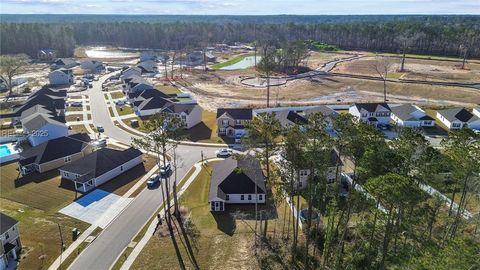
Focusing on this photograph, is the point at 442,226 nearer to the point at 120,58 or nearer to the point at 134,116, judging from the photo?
the point at 134,116

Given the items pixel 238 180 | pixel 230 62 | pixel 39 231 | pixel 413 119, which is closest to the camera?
pixel 39 231

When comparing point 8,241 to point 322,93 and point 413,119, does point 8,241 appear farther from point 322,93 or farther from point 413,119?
point 322,93

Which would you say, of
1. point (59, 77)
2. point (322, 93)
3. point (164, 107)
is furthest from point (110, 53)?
point (164, 107)

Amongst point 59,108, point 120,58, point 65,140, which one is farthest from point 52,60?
point 65,140

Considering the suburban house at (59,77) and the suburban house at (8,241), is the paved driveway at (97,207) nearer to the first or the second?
the suburban house at (8,241)

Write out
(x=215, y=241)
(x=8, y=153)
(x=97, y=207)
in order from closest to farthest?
(x=215, y=241), (x=97, y=207), (x=8, y=153)

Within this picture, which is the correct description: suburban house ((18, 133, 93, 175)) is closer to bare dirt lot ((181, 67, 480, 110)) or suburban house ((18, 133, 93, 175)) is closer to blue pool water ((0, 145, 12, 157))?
blue pool water ((0, 145, 12, 157))
